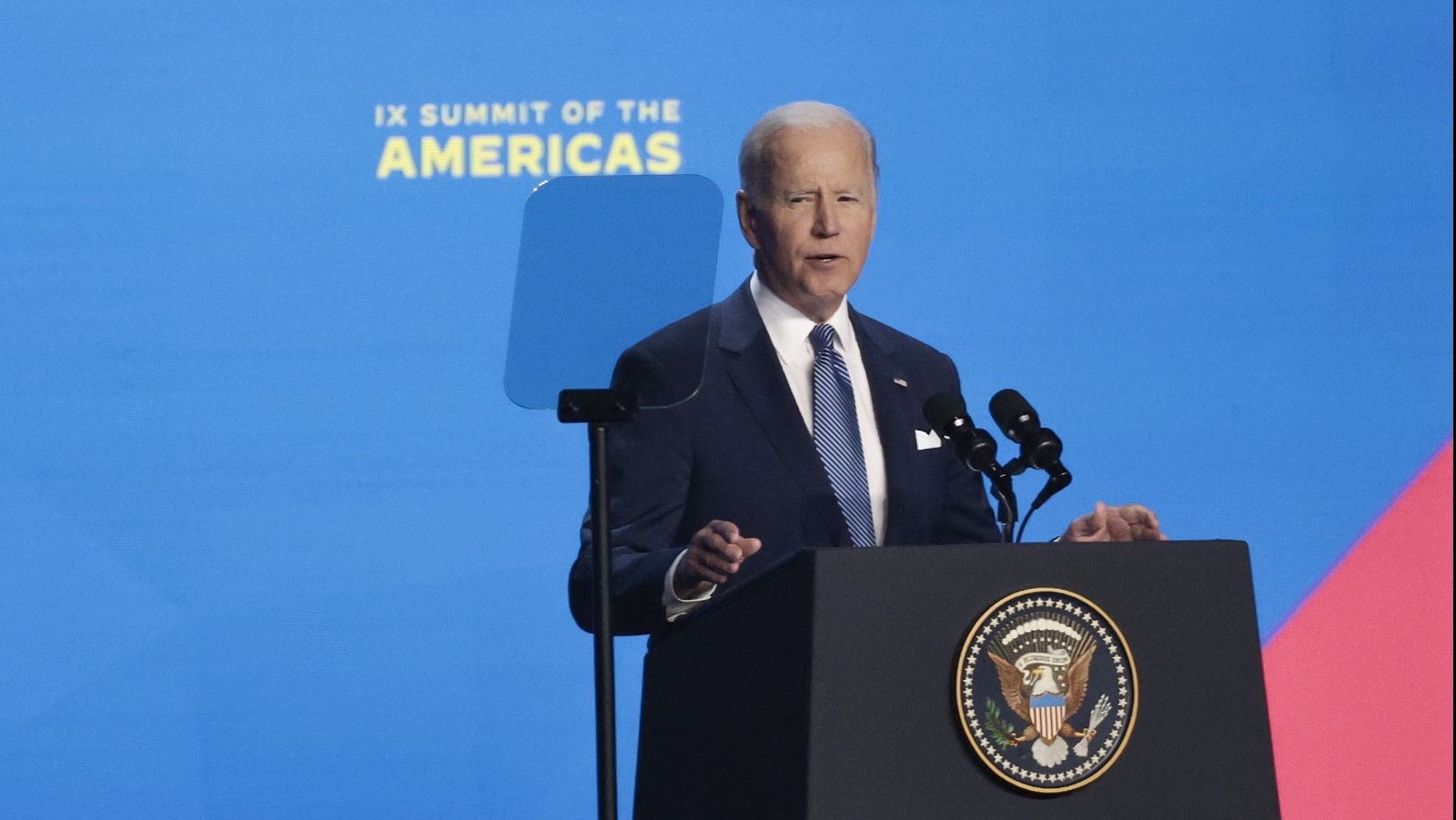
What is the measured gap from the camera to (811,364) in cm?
208

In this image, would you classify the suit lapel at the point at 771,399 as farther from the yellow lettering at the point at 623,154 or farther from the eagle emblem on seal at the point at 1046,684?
the yellow lettering at the point at 623,154

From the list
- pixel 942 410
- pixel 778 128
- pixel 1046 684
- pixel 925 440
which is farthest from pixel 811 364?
pixel 1046 684

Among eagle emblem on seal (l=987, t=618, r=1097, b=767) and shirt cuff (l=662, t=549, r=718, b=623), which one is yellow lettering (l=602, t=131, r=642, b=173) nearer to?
shirt cuff (l=662, t=549, r=718, b=623)

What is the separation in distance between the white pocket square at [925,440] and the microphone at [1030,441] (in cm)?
43

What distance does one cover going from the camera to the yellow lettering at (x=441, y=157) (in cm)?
294

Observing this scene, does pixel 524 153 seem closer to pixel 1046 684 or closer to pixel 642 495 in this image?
pixel 642 495

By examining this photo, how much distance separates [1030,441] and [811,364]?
1.99ft

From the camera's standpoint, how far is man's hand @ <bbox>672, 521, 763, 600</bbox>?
4.45ft

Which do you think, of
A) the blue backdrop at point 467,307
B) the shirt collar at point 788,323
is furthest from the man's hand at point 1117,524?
the blue backdrop at point 467,307

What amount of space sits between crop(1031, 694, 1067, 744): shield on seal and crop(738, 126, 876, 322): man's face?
3.00 ft

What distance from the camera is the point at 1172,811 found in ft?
4.25

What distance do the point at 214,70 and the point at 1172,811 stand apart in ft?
7.78

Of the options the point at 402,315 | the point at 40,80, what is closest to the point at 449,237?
the point at 402,315

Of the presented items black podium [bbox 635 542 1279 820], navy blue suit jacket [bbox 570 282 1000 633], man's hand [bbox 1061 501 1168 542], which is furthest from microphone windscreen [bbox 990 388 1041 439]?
navy blue suit jacket [bbox 570 282 1000 633]
